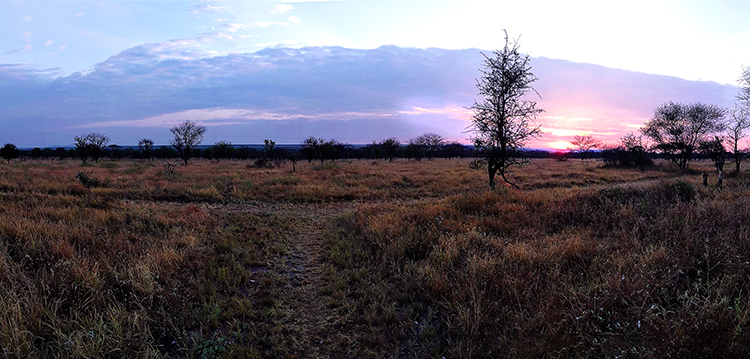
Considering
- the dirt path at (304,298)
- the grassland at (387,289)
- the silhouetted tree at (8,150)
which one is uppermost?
the silhouetted tree at (8,150)

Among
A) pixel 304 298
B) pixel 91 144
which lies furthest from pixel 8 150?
pixel 304 298

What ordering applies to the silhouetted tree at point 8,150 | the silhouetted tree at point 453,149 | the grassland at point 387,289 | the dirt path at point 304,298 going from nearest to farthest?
the grassland at point 387,289 < the dirt path at point 304,298 < the silhouetted tree at point 8,150 < the silhouetted tree at point 453,149

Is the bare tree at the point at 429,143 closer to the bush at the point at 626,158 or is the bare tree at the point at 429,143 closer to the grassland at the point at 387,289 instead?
the bush at the point at 626,158

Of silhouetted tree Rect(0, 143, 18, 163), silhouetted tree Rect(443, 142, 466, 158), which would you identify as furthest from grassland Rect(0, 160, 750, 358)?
silhouetted tree Rect(443, 142, 466, 158)

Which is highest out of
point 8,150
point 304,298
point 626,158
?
point 8,150

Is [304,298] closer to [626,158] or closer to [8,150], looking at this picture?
[626,158]

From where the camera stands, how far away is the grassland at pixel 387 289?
10.5ft

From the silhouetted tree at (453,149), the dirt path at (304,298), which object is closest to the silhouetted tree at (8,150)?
the dirt path at (304,298)

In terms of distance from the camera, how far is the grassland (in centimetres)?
320

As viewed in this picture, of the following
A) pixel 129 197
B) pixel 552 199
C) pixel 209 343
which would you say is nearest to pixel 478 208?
Result: pixel 552 199

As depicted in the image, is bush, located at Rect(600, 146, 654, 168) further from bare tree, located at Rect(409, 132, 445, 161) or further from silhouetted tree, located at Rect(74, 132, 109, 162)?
silhouetted tree, located at Rect(74, 132, 109, 162)

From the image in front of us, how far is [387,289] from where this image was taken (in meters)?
4.88

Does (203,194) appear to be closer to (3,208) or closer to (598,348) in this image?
Result: (3,208)

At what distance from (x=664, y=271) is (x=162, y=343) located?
22.3ft
